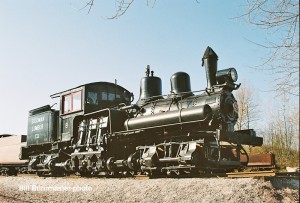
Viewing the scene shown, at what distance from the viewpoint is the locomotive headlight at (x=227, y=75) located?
9.69m

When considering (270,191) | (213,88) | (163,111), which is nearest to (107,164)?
(163,111)

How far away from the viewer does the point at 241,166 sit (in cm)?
991

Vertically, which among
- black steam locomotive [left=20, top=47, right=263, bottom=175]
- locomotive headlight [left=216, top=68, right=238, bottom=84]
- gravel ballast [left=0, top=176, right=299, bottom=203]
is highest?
locomotive headlight [left=216, top=68, right=238, bottom=84]

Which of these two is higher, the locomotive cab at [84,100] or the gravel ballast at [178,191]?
the locomotive cab at [84,100]

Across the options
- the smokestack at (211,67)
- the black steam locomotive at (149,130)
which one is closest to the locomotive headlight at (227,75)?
the black steam locomotive at (149,130)

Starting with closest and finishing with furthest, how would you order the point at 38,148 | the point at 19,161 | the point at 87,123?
the point at 87,123
the point at 38,148
the point at 19,161

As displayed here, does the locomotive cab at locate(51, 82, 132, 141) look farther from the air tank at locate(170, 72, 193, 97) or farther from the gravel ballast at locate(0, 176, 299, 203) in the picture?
the gravel ballast at locate(0, 176, 299, 203)

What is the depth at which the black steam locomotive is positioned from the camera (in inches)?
359

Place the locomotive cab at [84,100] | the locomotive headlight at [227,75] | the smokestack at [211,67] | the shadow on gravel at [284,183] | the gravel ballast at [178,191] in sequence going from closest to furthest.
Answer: the gravel ballast at [178,191], the shadow on gravel at [284,183], the locomotive headlight at [227,75], the smokestack at [211,67], the locomotive cab at [84,100]

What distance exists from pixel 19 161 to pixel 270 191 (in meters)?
13.7

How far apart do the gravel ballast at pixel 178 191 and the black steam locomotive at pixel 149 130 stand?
1.33 meters

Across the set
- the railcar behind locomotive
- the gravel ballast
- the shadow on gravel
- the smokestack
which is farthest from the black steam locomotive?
the railcar behind locomotive

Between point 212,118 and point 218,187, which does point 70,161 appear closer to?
point 212,118

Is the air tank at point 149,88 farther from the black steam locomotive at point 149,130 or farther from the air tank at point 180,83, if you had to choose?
the air tank at point 180,83
